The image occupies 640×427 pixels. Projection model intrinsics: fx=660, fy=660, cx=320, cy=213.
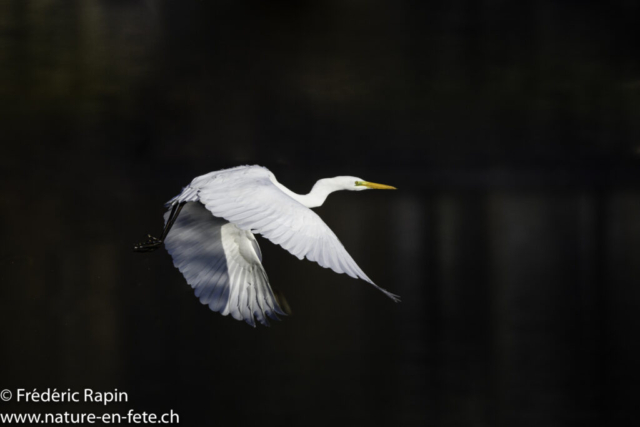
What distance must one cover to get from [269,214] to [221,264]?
0.42 metres

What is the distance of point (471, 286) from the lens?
3182 millimetres

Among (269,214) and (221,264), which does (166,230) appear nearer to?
(221,264)

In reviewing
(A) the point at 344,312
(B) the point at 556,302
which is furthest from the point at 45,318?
(B) the point at 556,302

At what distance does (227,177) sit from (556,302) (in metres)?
1.70

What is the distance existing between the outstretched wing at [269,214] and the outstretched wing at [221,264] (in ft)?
0.51

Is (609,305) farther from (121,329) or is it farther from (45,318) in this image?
(45,318)

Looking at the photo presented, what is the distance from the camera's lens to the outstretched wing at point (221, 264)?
1.98m

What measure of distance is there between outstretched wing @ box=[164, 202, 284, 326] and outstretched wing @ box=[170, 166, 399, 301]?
16cm

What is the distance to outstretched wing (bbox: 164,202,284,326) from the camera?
1.98 m

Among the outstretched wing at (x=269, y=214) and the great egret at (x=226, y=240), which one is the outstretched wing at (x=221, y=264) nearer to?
the great egret at (x=226, y=240)

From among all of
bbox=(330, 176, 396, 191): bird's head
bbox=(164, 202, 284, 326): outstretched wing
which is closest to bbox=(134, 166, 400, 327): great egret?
bbox=(164, 202, 284, 326): outstretched wing

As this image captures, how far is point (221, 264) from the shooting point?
203cm

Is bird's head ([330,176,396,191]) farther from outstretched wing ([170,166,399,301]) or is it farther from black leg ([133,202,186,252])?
black leg ([133,202,186,252])

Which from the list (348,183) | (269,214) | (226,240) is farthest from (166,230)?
(348,183)
